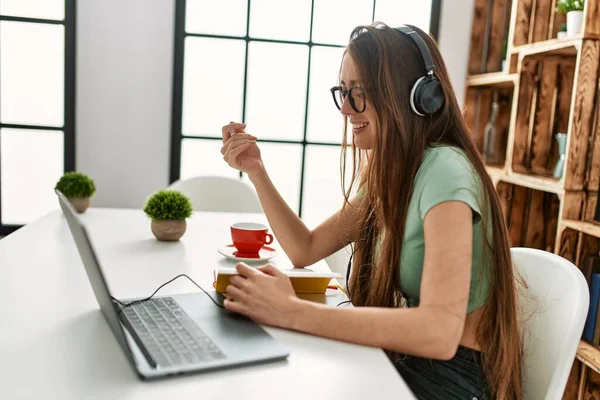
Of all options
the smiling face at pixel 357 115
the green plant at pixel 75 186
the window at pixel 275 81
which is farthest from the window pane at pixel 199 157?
the smiling face at pixel 357 115

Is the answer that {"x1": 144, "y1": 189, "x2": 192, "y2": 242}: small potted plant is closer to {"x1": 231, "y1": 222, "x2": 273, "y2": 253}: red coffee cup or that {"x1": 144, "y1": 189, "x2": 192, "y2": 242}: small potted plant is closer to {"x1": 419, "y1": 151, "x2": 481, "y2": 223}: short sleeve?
{"x1": 231, "y1": 222, "x2": 273, "y2": 253}: red coffee cup

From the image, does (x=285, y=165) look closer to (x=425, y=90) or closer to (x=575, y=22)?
(x=575, y=22)

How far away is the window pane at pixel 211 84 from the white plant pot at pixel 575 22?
5.05ft

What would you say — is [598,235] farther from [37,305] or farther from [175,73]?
[175,73]

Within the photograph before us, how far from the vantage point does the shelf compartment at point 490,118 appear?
3096 millimetres

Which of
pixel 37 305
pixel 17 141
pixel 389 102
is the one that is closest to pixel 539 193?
pixel 389 102

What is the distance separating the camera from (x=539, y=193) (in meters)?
2.75

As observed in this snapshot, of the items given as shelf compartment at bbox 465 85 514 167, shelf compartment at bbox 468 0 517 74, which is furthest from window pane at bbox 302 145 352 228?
shelf compartment at bbox 468 0 517 74

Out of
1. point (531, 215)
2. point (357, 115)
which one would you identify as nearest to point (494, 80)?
point (531, 215)

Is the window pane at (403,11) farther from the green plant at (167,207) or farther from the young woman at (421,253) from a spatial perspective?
the young woman at (421,253)

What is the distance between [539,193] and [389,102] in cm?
180

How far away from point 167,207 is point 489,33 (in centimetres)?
214

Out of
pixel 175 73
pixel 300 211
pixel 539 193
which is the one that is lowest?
pixel 300 211

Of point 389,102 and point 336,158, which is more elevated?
point 389,102
